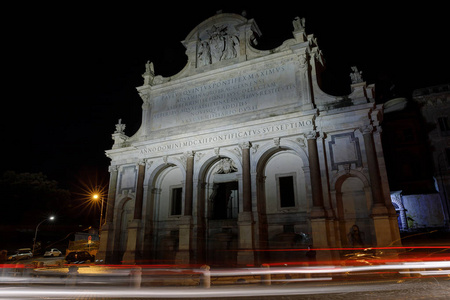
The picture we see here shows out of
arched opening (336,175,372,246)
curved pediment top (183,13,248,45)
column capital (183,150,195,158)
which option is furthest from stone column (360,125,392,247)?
curved pediment top (183,13,248,45)

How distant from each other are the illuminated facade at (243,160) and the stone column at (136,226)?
83 millimetres

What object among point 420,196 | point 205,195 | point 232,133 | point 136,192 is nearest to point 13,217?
point 136,192

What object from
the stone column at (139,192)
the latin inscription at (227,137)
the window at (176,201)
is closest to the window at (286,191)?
the latin inscription at (227,137)

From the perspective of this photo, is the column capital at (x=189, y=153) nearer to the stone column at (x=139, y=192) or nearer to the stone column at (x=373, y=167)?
the stone column at (x=139, y=192)

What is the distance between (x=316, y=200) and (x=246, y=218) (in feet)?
15.4

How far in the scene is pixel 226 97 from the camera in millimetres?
24922

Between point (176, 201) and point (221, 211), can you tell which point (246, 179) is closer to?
point (221, 211)

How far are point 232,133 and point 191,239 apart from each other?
8345mm

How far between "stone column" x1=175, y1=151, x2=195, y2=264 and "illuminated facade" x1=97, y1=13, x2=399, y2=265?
8cm

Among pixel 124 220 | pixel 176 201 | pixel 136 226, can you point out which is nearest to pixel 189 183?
pixel 176 201

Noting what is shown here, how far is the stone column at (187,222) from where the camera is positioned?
21.4 metres

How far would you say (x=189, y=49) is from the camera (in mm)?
27531

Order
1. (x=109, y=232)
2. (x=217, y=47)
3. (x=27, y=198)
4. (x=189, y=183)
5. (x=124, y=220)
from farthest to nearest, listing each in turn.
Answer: (x=27, y=198)
(x=124, y=220)
(x=217, y=47)
(x=109, y=232)
(x=189, y=183)

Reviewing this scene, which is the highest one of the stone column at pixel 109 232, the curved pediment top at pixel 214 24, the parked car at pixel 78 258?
the curved pediment top at pixel 214 24
